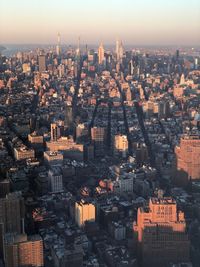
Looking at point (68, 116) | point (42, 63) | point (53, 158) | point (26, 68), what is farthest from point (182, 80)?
point (53, 158)

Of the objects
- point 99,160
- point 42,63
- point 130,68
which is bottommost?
point 99,160

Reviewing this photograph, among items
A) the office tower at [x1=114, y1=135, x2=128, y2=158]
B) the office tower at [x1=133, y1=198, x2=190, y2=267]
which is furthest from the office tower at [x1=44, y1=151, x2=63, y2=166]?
the office tower at [x1=133, y1=198, x2=190, y2=267]

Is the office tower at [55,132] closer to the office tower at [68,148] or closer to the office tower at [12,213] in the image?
the office tower at [68,148]

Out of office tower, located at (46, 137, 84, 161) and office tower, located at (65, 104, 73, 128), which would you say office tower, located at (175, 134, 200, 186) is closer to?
office tower, located at (46, 137, 84, 161)

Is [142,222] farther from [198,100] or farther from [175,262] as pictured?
[198,100]

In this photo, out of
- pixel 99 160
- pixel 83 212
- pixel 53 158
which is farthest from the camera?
pixel 99 160

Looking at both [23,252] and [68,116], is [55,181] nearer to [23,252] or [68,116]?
[23,252]
